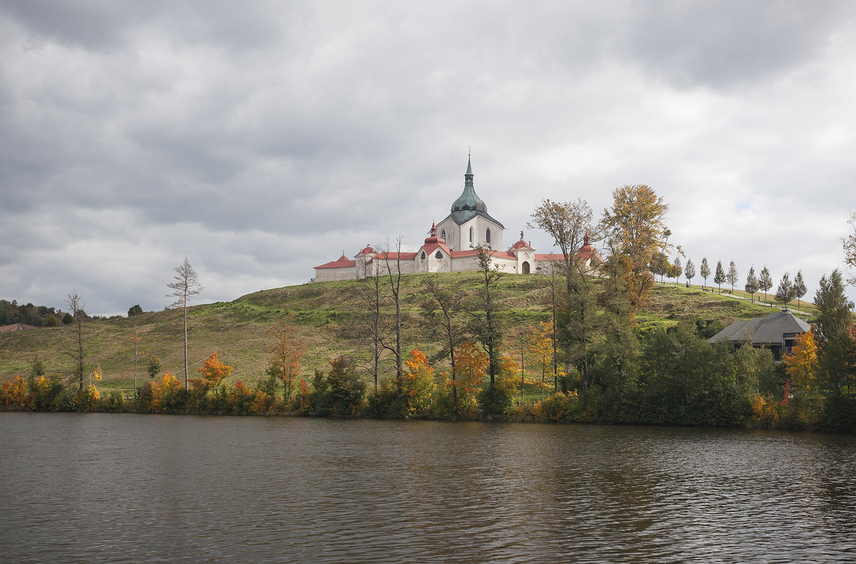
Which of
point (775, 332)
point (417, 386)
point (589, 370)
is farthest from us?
point (775, 332)

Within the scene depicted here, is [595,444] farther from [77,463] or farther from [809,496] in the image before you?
[77,463]

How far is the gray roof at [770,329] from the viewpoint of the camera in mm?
58125

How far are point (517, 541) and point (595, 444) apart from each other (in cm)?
1904

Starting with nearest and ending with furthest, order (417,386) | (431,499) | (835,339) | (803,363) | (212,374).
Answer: (431,499) < (835,339) < (803,363) < (417,386) < (212,374)

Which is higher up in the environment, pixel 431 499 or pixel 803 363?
pixel 803 363

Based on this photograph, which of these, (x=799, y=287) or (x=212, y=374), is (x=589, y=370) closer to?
(x=212, y=374)

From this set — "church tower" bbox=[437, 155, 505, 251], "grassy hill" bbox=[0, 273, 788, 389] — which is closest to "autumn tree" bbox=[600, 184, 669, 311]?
"grassy hill" bbox=[0, 273, 788, 389]

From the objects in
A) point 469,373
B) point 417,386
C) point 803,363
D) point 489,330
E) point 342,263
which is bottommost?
point 417,386

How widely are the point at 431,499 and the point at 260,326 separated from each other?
3409 inches

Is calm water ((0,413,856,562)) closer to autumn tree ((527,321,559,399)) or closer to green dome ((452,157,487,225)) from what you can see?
autumn tree ((527,321,559,399))

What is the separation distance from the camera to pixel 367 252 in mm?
137250

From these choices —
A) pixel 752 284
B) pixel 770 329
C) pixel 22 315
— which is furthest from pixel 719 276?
pixel 22 315

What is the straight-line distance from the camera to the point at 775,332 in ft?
193

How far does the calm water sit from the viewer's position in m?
13.9
